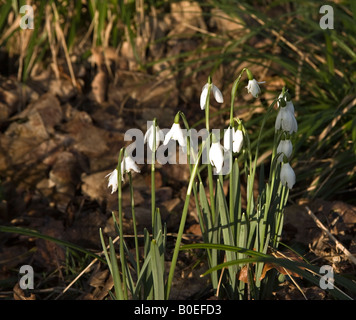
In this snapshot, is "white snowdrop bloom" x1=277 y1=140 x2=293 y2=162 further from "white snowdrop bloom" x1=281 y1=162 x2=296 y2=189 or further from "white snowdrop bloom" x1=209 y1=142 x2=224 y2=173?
"white snowdrop bloom" x1=209 y1=142 x2=224 y2=173

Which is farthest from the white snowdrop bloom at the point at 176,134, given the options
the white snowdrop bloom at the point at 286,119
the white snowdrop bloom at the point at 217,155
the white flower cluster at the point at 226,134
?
the white snowdrop bloom at the point at 286,119

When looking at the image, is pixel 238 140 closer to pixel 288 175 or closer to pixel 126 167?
pixel 288 175

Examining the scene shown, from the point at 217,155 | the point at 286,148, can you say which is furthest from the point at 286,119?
the point at 217,155

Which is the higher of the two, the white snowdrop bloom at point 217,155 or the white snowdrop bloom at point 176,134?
the white snowdrop bloom at point 176,134

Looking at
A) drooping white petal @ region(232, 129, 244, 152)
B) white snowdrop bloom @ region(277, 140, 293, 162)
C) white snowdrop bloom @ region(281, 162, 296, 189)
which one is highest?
drooping white petal @ region(232, 129, 244, 152)

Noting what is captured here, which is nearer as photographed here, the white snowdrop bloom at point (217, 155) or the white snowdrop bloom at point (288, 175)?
the white snowdrop bloom at point (217, 155)

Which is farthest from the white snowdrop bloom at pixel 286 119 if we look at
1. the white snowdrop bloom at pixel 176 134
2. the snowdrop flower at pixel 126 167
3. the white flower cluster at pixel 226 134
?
the snowdrop flower at pixel 126 167

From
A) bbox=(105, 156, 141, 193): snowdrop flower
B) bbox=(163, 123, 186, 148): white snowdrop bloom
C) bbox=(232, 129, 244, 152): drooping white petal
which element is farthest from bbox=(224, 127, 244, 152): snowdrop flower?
bbox=(105, 156, 141, 193): snowdrop flower

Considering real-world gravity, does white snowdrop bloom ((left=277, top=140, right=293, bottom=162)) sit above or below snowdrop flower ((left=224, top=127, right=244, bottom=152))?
below

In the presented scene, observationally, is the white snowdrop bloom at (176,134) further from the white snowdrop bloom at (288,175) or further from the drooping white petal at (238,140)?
the white snowdrop bloom at (288,175)

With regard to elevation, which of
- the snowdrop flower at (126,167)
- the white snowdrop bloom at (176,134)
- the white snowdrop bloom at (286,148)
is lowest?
the snowdrop flower at (126,167)

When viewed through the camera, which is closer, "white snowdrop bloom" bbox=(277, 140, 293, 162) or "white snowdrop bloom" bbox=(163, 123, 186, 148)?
"white snowdrop bloom" bbox=(163, 123, 186, 148)

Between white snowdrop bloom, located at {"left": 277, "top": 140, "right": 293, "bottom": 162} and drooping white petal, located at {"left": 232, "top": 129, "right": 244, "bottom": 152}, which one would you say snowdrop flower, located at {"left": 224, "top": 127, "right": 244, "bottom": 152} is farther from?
white snowdrop bloom, located at {"left": 277, "top": 140, "right": 293, "bottom": 162}

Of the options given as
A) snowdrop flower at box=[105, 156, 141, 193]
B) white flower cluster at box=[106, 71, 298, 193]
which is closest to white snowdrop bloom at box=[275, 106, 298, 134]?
white flower cluster at box=[106, 71, 298, 193]
